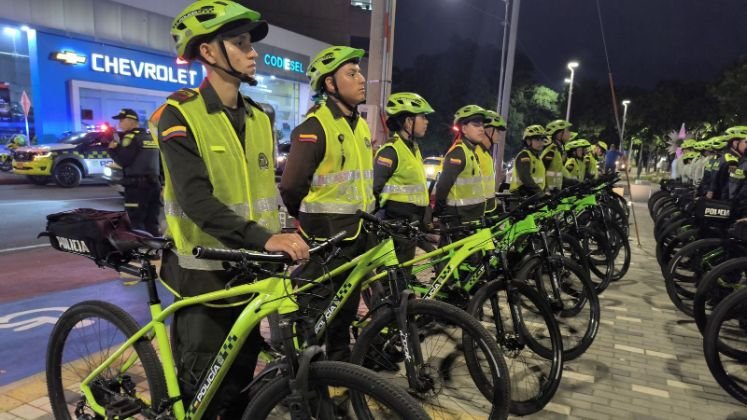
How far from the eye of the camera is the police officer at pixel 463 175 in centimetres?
507

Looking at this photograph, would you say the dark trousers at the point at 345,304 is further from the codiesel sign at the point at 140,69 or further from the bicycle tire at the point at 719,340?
the codiesel sign at the point at 140,69

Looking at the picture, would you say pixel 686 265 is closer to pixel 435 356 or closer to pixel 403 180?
pixel 403 180

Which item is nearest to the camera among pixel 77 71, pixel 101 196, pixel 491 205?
pixel 491 205

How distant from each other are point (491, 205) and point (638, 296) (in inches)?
97.7

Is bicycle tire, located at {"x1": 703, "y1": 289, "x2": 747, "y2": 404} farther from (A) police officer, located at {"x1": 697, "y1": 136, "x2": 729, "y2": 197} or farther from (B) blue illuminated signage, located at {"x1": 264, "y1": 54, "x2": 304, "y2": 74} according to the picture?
(B) blue illuminated signage, located at {"x1": 264, "y1": 54, "x2": 304, "y2": 74}

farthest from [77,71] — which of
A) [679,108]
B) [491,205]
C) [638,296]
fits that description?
[679,108]

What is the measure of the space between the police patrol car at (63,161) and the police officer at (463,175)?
40.1 ft

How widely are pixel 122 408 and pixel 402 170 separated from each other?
282 centimetres

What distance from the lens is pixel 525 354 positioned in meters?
3.69

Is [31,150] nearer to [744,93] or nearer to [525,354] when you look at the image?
[525,354]

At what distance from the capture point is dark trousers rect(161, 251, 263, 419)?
91.2 inches

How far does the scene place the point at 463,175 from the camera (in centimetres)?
511

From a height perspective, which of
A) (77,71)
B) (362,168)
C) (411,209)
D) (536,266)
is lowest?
(536,266)

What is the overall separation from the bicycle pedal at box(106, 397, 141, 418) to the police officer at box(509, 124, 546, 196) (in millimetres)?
5502
